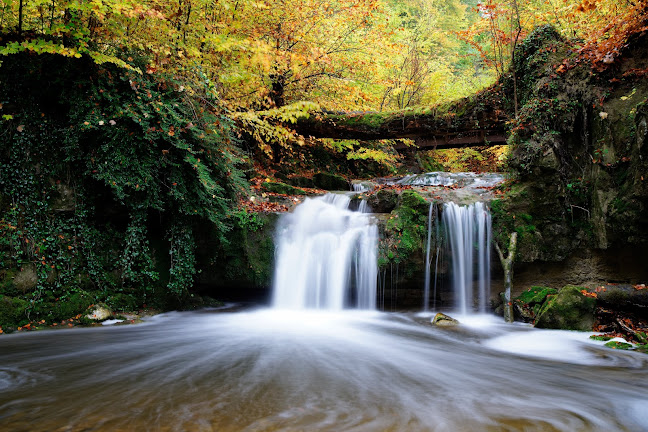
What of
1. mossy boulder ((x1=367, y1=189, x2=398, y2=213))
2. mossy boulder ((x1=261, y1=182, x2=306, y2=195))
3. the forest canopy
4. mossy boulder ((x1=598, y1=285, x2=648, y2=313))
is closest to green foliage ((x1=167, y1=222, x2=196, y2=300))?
the forest canopy

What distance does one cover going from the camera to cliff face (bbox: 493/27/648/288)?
19.8ft

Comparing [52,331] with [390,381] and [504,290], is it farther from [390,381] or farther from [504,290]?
[504,290]

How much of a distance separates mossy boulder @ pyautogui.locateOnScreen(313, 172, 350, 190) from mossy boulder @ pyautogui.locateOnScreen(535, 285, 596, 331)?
292 inches

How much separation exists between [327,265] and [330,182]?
514 centimetres

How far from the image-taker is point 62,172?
5957 mm

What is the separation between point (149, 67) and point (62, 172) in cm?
226

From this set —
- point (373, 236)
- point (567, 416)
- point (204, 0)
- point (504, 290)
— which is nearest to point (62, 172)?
point (204, 0)

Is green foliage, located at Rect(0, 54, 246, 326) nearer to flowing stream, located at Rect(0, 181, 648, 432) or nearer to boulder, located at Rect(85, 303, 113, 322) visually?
boulder, located at Rect(85, 303, 113, 322)

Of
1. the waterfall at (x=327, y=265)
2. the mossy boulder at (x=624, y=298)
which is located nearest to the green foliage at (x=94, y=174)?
the waterfall at (x=327, y=265)

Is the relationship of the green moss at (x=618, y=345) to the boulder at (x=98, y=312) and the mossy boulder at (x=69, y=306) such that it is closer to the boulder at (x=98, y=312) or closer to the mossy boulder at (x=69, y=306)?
the boulder at (x=98, y=312)

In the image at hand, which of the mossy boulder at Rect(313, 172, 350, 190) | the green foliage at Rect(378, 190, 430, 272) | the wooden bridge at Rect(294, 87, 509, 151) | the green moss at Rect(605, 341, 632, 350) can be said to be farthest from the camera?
the mossy boulder at Rect(313, 172, 350, 190)

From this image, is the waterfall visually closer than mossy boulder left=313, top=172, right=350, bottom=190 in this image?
Yes

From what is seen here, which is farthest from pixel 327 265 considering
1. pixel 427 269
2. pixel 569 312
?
pixel 569 312

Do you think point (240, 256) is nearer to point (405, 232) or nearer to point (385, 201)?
point (405, 232)
